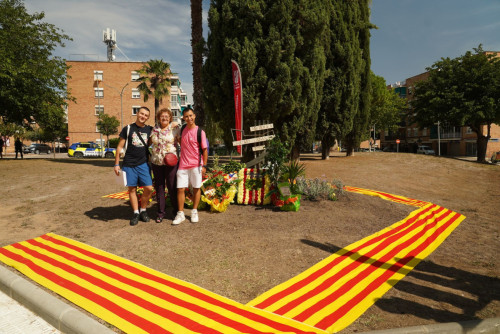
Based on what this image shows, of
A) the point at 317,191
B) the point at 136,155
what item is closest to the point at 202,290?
the point at 136,155

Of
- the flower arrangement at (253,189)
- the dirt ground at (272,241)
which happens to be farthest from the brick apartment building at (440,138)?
the flower arrangement at (253,189)

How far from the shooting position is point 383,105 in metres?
39.8

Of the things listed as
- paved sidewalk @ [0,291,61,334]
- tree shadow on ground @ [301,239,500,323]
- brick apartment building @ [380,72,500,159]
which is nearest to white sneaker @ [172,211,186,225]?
paved sidewalk @ [0,291,61,334]

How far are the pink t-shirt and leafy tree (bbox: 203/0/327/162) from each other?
18.8 ft

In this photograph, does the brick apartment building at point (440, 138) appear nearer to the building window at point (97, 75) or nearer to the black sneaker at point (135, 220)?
the black sneaker at point (135, 220)

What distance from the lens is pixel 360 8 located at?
18984 millimetres

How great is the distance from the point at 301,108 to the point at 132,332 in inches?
425

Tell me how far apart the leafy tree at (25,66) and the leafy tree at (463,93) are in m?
28.6

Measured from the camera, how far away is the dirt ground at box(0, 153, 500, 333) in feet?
9.83

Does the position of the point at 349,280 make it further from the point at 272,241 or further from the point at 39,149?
the point at 39,149

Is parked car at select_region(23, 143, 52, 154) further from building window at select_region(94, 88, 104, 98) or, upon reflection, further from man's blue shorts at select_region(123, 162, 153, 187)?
man's blue shorts at select_region(123, 162, 153, 187)

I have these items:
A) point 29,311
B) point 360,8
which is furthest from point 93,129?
point 29,311

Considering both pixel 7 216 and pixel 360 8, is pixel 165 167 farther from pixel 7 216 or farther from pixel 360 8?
pixel 360 8

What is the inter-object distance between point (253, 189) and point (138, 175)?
2.60 m
